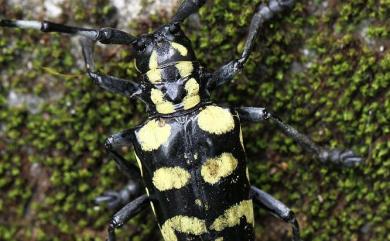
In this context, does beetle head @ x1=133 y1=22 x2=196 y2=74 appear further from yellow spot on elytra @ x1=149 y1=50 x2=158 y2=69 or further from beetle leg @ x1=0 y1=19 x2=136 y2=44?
beetle leg @ x1=0 y1=19 x2=136 y2=44

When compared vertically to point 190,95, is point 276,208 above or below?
below

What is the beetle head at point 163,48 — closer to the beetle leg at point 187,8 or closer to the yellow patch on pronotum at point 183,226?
the beetle leg at point 187,8

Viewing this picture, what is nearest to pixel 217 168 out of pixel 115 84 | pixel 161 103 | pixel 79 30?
pixel 161 103

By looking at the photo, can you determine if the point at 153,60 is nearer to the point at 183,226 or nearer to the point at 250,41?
the point at 250,41

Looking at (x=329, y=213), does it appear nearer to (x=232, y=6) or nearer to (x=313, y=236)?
(x=313, y=236)

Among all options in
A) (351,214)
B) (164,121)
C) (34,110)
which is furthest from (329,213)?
(34,110)

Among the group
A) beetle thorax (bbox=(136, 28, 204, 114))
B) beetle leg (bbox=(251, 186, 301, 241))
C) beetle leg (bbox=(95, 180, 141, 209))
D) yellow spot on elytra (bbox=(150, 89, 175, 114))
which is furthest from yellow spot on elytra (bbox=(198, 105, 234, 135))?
beetle leg (bbox=(95, 180, 141, 209))
